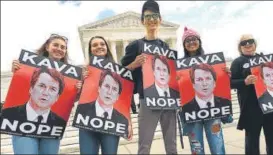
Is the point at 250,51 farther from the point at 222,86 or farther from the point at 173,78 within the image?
the point at 173,78

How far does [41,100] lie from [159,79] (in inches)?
52.2

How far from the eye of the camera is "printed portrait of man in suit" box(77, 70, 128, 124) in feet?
10.8

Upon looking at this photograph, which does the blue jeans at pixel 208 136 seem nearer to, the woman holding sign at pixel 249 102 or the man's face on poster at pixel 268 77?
the woman holding sign at pixel 249 102

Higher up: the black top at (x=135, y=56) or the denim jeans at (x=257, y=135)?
the black top at (x=135, y=56)

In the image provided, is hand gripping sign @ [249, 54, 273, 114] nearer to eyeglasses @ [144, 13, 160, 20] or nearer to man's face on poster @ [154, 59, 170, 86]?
man's face on poster @ [154, 59, 170, 86]

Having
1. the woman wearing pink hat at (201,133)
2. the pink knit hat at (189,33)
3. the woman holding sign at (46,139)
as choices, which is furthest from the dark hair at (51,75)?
the pink knit hat at (189,33)

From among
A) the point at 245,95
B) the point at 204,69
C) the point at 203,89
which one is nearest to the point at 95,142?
the point at 203,89

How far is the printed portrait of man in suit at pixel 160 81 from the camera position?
3701 mm

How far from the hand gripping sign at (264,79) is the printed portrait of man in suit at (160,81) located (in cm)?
98

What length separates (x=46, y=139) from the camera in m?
3.15

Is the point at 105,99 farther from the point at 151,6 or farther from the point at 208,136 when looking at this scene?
the point at 151,6

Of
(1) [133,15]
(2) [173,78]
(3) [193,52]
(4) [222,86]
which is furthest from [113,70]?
(1) [133,15]

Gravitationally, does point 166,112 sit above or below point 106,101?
below

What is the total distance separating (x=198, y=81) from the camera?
3.72 meters
